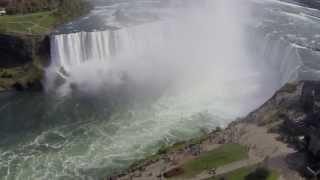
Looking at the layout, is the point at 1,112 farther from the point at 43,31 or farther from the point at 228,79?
the point at 228,79

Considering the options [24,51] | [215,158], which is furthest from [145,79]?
[215,158]

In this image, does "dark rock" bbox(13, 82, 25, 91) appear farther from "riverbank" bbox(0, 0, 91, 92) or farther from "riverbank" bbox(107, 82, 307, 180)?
"riverbank" bbox(107, 82, 307, 180)

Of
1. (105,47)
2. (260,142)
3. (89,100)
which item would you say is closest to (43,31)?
(105,47)

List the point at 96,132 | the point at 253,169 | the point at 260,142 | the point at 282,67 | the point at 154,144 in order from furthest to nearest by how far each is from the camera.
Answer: the point at 282,67, the point at 96,132, the point at 154,144, the point at 260,142, the point at 253,169

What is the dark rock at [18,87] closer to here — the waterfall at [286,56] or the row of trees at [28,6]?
the row of trees at [28,6]

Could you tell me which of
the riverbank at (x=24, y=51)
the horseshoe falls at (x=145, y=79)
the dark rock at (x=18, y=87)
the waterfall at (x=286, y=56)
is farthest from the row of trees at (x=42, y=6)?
the waterfall at (x=286, y=56)

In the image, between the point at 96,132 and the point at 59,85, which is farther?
the point at 59,85

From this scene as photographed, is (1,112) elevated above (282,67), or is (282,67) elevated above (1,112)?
(282,67)

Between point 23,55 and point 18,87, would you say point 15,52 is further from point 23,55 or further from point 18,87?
point 18,87

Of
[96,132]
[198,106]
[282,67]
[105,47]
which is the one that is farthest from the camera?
[105,47]
